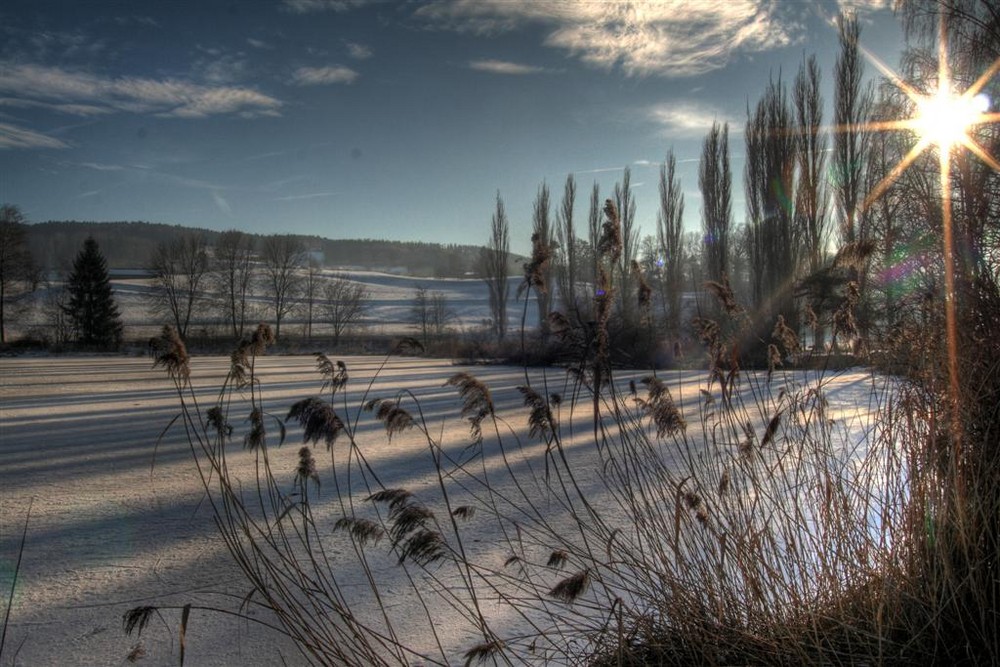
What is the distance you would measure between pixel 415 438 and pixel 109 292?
36.7m

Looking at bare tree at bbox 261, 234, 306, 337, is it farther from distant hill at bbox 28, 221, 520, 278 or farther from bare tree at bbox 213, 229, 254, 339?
distant hill at bbox 28, 221, 520, 278

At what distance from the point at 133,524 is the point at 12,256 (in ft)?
132

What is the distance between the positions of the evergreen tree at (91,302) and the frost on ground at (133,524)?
27934 mm

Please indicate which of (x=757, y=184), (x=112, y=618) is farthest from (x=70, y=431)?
(x=757, y=184)

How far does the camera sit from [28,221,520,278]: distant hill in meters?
72.3

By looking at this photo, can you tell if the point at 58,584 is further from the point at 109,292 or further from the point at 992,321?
the point at 109,292

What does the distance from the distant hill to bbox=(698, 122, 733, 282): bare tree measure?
48235 mm

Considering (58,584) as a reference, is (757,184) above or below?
above

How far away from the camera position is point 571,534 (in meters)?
4.19

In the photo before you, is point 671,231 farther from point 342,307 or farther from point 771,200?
point 342,307

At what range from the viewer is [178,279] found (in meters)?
47.5

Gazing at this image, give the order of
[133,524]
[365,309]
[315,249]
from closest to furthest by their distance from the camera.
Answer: [133,524] < [365,309] < [315,249]

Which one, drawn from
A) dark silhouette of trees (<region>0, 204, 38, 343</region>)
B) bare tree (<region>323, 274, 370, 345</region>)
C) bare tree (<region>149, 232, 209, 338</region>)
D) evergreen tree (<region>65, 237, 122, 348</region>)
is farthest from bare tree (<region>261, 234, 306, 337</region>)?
dark silhouette of trees (<region>0, 204, 38, 343</region>)

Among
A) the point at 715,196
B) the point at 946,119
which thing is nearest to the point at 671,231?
the point at 715,196
